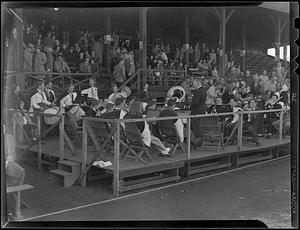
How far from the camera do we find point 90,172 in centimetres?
667

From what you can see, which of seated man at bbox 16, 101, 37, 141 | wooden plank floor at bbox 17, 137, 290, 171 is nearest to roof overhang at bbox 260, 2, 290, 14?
wooden plank floor at bbox 17, 137, 290, 171

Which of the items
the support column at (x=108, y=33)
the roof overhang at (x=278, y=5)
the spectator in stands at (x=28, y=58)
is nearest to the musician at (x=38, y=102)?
the spectator in stands at (x=28, y=58)

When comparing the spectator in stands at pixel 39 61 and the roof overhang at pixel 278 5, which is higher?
the spectator in stands at pixel 39 61

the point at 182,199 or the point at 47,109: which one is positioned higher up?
the point at 47,109

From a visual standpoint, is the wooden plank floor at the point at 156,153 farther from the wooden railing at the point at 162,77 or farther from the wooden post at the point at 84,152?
the wooden railing at the point at 162,77

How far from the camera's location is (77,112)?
8102 mm

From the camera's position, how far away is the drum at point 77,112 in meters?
8.03

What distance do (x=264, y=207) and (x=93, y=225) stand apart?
2895 mm

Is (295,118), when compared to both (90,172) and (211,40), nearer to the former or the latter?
(90,172)

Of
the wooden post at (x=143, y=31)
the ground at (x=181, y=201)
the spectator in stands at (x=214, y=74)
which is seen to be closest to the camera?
the ground at (x=181, y=201)

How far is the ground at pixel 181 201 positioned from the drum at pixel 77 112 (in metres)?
1.31

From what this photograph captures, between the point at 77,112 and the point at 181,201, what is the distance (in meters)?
3.19

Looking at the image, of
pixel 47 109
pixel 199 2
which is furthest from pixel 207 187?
pixel 199 2

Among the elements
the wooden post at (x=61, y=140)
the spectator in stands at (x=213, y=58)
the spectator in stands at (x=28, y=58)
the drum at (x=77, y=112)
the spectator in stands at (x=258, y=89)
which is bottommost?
the wooden post at (x=61, y=140)
